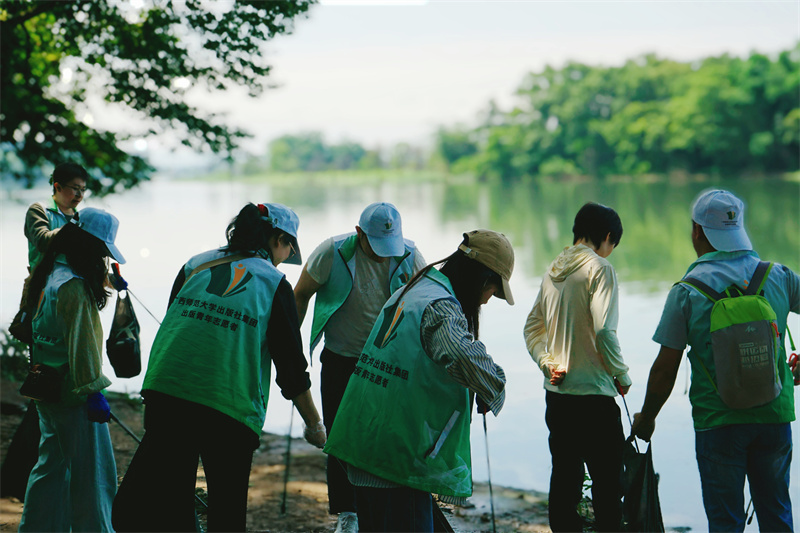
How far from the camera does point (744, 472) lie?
2943 millimetres

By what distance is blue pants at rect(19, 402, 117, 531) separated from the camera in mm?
3434

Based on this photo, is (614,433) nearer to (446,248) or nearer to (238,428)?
A: (238,428)

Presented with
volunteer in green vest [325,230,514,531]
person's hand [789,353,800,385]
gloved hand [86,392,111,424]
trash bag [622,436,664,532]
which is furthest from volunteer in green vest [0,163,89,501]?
person's hand [789,353,800,385]

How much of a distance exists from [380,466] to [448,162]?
85.3 meters

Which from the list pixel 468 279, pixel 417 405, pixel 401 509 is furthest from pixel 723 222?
pixel 401 509

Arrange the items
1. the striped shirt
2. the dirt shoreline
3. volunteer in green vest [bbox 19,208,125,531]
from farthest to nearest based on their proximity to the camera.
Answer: the dirt shoreline
volunteer in green vest [bbox 19,208,125,531]
the striped shirt

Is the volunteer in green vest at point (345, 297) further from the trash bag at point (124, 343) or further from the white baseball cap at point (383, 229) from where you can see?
the trash bag at point (124, 343)

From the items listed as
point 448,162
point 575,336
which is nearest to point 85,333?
point 575,336

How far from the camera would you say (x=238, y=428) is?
2777 millimetres

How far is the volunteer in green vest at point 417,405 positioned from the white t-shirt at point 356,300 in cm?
142

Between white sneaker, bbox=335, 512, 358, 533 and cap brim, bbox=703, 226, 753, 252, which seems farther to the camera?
white sneaker, bbox=335, 512, 358, 533

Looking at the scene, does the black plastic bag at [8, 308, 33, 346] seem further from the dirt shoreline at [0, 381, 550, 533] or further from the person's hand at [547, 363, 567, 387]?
the person's hand at [547, 363, 567, 387]

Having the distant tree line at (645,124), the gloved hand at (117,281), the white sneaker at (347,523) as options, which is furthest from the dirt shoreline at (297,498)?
the distant tree line at (645,124)

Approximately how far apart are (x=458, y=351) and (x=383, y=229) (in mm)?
1626
